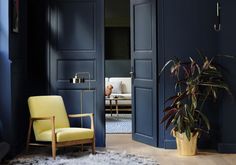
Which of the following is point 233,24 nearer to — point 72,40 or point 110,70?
point 72,40

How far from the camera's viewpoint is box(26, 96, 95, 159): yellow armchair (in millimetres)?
5676

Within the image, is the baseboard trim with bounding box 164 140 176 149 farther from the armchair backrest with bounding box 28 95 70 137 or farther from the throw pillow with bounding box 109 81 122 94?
the throw pillow with bounding box 109 81 122 94

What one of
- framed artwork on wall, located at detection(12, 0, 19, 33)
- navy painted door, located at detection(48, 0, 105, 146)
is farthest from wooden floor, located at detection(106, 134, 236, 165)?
framed artwork on wall, located at detection(12, 0, 19, 33)

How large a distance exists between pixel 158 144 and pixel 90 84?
4.23ft

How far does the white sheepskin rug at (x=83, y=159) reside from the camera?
5.48 meters

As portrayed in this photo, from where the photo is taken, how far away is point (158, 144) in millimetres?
6594

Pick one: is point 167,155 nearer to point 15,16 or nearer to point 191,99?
point 191,99

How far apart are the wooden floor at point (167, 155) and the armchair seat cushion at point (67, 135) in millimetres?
728

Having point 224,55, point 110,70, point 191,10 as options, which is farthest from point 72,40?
point 110,70

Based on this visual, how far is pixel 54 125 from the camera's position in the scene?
5.65 metres

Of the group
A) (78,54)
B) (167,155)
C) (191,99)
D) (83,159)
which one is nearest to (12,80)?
(78,54)

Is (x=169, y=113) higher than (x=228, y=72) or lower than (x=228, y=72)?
lower

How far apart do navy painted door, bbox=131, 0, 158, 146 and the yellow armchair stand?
3.18ft

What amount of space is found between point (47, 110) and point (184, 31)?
218 cm
